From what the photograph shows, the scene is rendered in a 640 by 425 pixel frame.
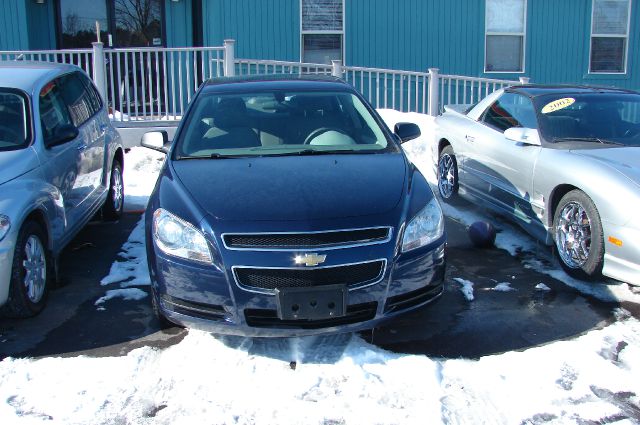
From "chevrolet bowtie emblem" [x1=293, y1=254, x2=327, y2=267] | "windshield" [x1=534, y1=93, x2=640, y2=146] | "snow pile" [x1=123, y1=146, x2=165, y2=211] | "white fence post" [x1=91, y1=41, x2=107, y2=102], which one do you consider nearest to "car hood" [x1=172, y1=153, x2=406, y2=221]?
"chevrolet bowtie emblem" [x1=293, y1=254, x2=327, y2=267]

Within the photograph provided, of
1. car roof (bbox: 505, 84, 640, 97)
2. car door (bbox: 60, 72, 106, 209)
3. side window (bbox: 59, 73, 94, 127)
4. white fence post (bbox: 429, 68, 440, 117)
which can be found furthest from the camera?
white fence post (bbox: 429, 68, 440, 117)

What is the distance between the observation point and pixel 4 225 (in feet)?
13.8

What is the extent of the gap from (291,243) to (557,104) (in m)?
3.65

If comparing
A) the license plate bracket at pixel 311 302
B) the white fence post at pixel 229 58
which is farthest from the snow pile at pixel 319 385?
the white fence post at pixel 229 58

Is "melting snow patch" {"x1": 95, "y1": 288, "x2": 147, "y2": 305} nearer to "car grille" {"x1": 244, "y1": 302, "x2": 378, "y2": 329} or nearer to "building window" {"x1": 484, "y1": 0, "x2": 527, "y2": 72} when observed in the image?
"car grille" {"x1": 244, "y1": 302, "x2": 378, "y2": 329}

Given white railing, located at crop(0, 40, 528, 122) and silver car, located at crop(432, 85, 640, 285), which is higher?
white railing, located at crop(0, 40, 528, 122)

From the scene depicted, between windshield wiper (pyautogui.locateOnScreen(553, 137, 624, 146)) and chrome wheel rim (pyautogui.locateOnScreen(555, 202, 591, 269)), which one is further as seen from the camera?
windshield wiper (pyautogui.locateOnScreen(553, 137, 624, 146))

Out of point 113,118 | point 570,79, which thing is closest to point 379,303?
point 113,118

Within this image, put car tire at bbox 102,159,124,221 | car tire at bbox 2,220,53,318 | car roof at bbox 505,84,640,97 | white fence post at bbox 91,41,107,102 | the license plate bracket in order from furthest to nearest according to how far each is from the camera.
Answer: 1. white fence post at bbox 91,41,107,102
2. car tire at bbox 102,159,124,221
3. car roof at bbox 505,84,640,97
4. car tire at bbox 2,220,53,318
5. the license plate bracket

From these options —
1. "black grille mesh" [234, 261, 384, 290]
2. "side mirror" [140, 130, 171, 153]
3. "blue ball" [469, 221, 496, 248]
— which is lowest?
"blue ball" [469, 221, 496, 248]

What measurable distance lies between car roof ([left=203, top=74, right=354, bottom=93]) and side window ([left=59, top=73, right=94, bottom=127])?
1.31 metres

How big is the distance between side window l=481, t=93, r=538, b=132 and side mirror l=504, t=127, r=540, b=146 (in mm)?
192

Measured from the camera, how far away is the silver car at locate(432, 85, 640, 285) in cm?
478

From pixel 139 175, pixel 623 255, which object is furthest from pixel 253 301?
pixel 139 175
